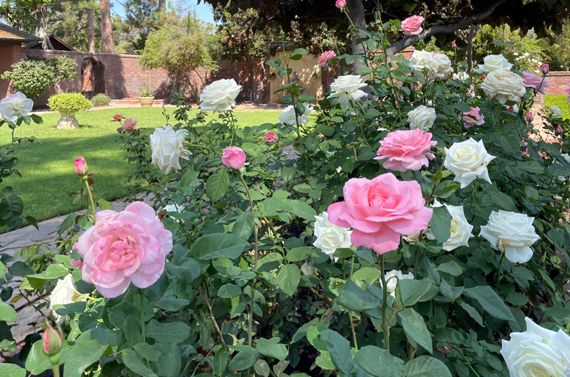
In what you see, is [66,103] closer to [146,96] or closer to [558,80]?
[146,96]

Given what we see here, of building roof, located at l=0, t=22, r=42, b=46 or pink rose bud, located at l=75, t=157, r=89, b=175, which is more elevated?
building roof, located at l=0, t=22, r=42, b=46

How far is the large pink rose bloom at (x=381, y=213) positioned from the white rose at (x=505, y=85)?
4.22 feet

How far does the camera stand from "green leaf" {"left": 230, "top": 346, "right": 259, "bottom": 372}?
0.67m

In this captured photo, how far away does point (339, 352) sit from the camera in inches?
21.7

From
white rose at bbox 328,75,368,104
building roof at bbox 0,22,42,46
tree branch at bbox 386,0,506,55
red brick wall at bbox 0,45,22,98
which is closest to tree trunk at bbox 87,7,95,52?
red brick wall at bbox 0,45,22,98

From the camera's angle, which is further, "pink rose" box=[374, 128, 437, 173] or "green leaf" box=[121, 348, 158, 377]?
"pink rose" box=[374, 128, 437, 173]

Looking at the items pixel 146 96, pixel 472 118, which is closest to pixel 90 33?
pixel 146 96

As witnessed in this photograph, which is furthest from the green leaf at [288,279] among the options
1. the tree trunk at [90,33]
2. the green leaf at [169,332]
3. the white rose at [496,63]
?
the tree trunk at [90,33]

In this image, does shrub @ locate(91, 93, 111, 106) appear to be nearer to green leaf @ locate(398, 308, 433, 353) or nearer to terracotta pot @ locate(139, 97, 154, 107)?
terracotta pot @ locate(139, 97, 154, 107)

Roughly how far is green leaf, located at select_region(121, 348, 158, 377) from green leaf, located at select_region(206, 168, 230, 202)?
0.43m

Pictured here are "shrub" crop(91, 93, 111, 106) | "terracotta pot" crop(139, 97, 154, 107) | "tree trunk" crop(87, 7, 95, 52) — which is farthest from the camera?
"tree trunk" crop(87, 7, 95, 52)

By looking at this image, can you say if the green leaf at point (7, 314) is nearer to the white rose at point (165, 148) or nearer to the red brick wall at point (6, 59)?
the white rose at point (165, 148)

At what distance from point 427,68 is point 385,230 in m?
1.45

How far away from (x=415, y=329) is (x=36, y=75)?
62.3ft
